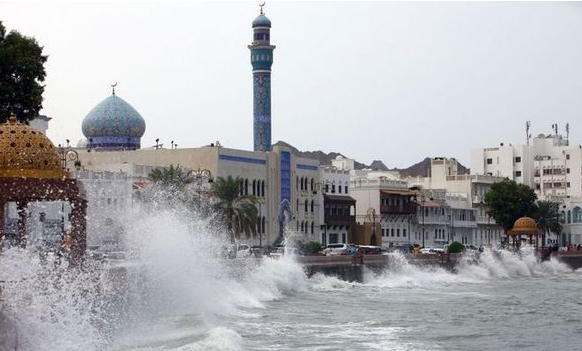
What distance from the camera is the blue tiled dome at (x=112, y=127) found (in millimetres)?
82688

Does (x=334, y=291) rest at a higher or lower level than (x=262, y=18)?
lower

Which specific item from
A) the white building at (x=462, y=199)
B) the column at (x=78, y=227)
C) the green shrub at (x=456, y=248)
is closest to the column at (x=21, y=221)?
the column at (x=78, y=227)

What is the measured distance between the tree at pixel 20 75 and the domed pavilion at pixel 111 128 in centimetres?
4138

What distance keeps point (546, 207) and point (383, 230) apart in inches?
918

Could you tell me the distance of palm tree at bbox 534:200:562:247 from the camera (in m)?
115

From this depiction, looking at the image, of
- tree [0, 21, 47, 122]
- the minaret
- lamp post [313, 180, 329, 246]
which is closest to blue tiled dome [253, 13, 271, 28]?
the minaret

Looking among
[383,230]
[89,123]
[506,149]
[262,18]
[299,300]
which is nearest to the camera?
[299,300]

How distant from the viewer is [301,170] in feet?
290

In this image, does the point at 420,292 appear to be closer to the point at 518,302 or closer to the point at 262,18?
the point at 518,302

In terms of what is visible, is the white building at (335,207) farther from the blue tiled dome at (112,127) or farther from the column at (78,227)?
the column at (78,227)

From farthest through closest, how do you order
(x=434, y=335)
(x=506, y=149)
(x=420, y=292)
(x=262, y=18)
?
(x=506, y=149), (x=262, y=18), (x=420, y=292), (x=434, y=335)

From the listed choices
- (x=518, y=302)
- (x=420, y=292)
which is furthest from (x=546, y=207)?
(x=518, y=302)

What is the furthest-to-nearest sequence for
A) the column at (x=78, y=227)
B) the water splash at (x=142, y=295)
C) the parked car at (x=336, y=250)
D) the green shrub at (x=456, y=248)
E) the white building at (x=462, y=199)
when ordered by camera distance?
the white building at (x=462, y=199) < the green shrub at (x=456, y=248) < the parked car at (x=336, y=250) < the column at (x=78, y=227) < the water splash at (x=142, y=295)

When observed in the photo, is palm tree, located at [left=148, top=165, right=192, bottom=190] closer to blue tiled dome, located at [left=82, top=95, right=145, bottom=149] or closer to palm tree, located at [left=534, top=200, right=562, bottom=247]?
blue tiled dome, located at [left=82, top=95, right=145, bottom=149]
